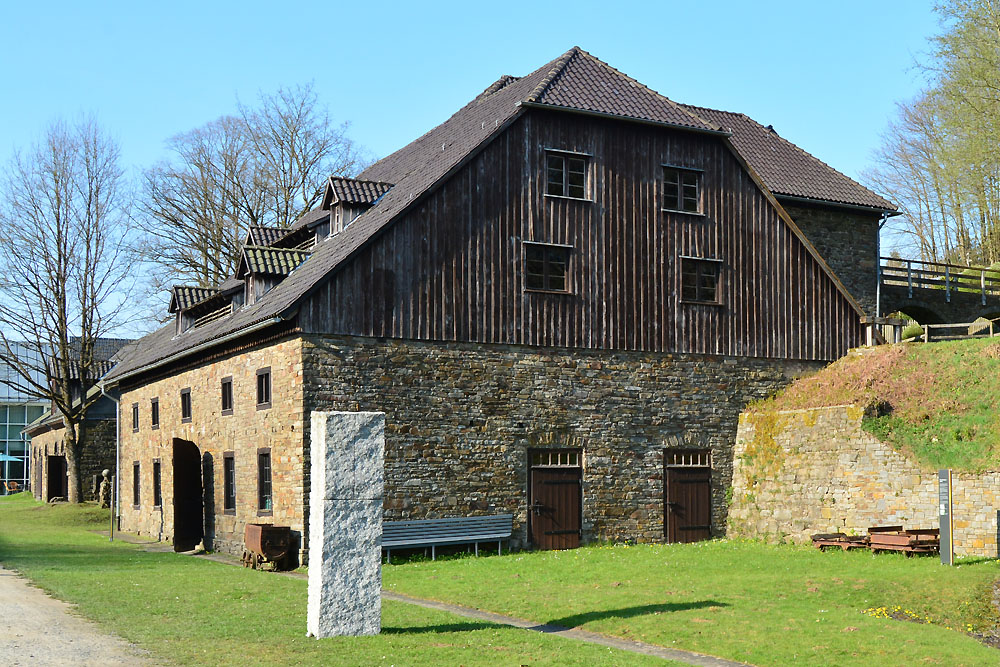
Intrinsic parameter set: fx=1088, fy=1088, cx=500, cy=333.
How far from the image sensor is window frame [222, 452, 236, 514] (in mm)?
25797

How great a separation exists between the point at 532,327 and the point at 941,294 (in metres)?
19.6

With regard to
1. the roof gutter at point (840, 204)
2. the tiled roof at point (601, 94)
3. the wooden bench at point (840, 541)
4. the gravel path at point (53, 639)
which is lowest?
the wooden bench at point (840, 541)

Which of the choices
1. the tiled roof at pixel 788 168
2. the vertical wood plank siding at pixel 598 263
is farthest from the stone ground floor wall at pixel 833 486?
the tiled roof at pixel 788 168

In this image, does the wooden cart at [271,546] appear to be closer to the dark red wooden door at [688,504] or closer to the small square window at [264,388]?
the small square window at [264,388]

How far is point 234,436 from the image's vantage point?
1006 inches

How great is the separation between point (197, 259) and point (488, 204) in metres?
23.4

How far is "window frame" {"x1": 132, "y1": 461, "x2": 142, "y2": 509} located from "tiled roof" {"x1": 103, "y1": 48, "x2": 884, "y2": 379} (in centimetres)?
674

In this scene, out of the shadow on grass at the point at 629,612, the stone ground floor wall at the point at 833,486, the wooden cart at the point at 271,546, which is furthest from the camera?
the wooden cart at the point at 271,546

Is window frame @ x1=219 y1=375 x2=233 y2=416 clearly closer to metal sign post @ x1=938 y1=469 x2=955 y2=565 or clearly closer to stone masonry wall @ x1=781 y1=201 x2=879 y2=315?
metal sign post @ x1=938 y1=469 x2=955 y2=565

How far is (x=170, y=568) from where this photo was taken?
22.0 m

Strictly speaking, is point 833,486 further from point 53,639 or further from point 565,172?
point 53,639

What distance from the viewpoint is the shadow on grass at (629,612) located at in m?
14.5

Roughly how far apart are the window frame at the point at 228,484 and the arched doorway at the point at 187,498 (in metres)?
1.47

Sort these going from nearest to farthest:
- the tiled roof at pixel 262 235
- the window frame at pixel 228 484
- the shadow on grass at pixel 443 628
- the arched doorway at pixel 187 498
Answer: the shadow on grass at pixel 443 628, the window frame at pixel 228 484, the arched doorway at pixel 187 498, the tiled roof at pixel 262 235
